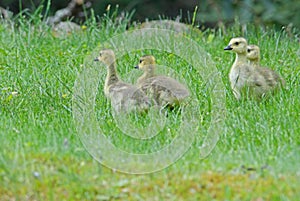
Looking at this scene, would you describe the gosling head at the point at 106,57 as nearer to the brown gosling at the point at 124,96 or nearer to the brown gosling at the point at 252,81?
the brown gosling at the point at 124,96

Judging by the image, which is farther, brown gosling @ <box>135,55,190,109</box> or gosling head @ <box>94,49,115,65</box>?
gosling head @ <box>94,49,115,65</box>

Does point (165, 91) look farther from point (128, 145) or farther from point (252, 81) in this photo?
point (128, 145)

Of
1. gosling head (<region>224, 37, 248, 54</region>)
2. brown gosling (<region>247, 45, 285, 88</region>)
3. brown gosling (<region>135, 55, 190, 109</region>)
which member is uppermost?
gosling head (<region>224, 37, 248, 54</region>)

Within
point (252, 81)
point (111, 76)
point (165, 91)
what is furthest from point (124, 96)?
point (252, 81)

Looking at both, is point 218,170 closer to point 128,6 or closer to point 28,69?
point 28,69

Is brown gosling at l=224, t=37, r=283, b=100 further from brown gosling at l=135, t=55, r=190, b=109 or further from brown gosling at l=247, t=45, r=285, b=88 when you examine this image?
brown gosling at l=135, t=55, r=190, b=109

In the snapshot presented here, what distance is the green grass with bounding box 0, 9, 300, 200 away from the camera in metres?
5.18

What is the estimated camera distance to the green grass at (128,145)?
518 centimetres

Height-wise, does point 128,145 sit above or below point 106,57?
below

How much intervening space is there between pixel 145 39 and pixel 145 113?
2.59 meters

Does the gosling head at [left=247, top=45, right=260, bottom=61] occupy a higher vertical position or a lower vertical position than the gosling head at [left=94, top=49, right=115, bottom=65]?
higher

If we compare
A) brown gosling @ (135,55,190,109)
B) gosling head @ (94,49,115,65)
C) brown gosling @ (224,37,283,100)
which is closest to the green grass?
brown gosling @ (224,37,283,100)

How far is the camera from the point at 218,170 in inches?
213

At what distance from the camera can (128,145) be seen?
19.5ft
